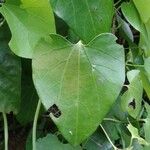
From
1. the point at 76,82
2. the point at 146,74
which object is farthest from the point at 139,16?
the point at 76,82

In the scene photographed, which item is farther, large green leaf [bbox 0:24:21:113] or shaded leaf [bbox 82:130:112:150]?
shaded leaf [bbox 82:130:112:150]

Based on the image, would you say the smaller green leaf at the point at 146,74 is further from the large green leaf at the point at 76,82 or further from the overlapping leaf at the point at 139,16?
the large green leaf at the point at 76,82

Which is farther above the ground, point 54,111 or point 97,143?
point 54,111

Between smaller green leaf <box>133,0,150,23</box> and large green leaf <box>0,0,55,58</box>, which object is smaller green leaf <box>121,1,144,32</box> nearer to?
smaller green leaf <box>133,0,150,23</box>

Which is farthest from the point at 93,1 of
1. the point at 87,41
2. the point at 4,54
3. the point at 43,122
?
the point at 43,122

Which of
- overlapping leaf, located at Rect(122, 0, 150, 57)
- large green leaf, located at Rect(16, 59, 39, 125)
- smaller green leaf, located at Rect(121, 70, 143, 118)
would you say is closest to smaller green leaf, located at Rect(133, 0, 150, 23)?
overlapping leaf, located at Rect(122, 0, 150, 57)

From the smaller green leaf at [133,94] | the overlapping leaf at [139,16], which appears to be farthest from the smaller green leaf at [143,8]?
the smaller green leaf at [133,94]

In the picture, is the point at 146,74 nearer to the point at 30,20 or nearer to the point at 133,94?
the point at 133,94
